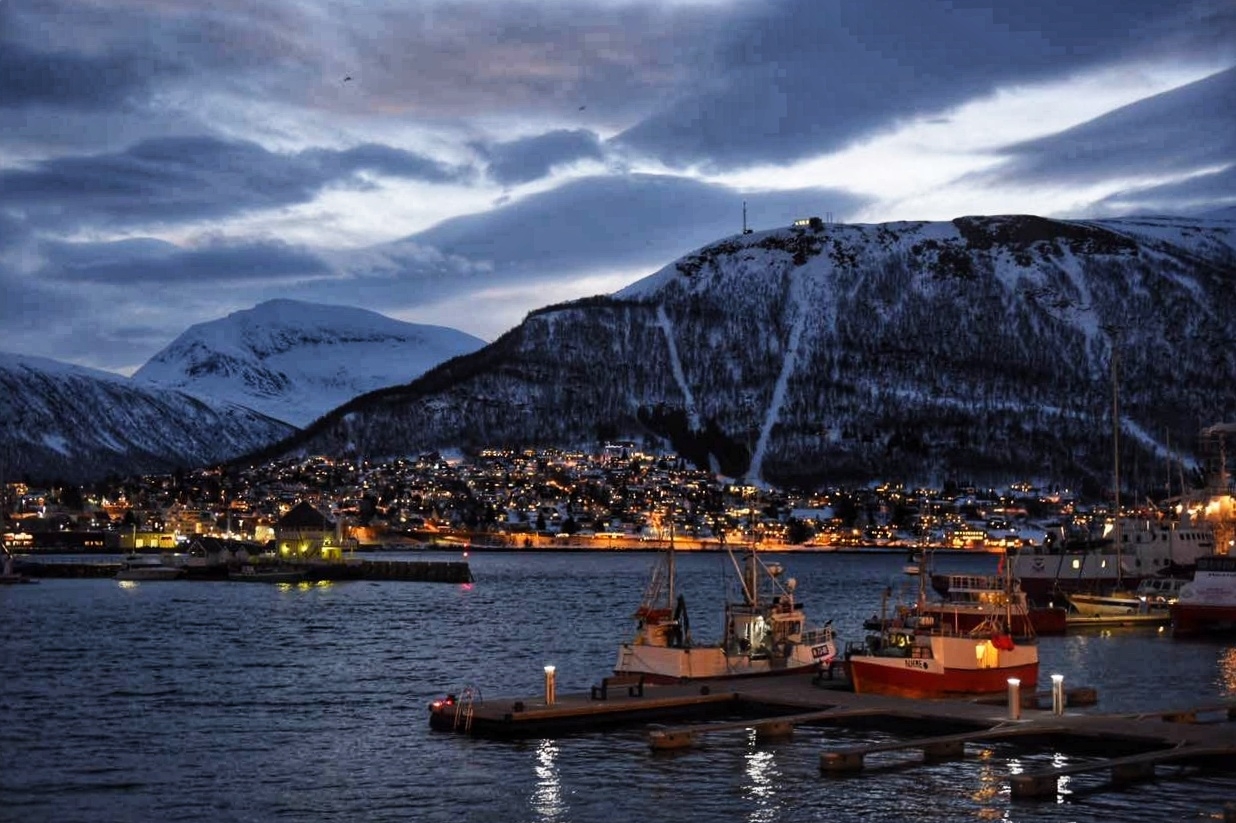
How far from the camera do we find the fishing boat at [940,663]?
49781 mm

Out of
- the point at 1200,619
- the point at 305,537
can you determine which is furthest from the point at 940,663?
the point at 305,537

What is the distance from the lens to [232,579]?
162000 millimetres

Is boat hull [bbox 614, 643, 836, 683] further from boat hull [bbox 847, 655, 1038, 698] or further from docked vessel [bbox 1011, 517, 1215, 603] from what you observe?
docked vessel [bbox 1011, 517, 1215, 603]

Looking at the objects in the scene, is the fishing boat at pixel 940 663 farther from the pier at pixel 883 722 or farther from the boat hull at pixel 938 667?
the pier at pixel 883 722

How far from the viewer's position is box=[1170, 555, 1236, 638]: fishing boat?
8300 centimetres

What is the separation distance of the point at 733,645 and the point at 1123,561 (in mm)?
66629

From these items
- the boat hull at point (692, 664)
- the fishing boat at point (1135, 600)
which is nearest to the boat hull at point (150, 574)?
the fishing boat at point (1135, 600)

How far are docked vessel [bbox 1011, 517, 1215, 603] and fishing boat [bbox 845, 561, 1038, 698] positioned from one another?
201 feet

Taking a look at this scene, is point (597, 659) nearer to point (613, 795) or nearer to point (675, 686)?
point (675, 686)

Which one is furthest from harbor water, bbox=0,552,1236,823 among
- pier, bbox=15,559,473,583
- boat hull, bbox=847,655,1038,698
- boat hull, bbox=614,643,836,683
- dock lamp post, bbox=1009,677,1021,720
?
pier, bbox=15,559,473,583

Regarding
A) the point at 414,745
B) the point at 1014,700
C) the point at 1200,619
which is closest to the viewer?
the point at 1014,700

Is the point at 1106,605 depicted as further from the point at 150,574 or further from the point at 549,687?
the point at 150,574

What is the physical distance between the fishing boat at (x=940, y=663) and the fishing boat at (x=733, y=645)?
4071 millimetres

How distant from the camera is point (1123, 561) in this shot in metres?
113
